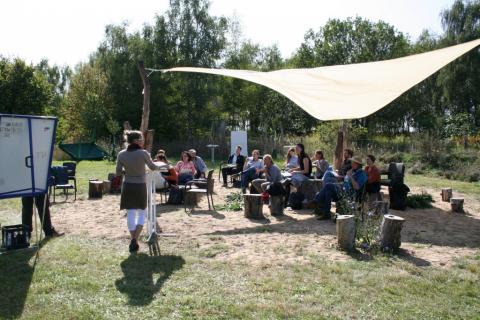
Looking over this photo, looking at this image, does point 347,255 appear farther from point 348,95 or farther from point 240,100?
point 240,100

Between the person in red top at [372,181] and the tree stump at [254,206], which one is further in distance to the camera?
the person in red top at [372,181]

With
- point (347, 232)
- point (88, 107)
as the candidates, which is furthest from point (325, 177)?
point (88, 107)

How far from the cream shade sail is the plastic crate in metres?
4.40

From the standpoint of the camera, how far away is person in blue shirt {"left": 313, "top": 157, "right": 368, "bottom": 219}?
22.9ft

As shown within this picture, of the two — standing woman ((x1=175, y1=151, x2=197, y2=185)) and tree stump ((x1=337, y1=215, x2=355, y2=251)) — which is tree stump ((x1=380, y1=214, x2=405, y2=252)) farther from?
standing woman ((x1=175, y1=151, x2=197, y2=185))

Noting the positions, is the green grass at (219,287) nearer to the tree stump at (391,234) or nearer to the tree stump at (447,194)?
the tree stump at (391,234)

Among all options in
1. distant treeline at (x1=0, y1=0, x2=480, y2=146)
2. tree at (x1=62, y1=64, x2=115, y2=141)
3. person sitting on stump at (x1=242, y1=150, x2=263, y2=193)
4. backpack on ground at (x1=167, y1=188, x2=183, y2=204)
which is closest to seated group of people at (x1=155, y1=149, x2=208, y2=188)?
backpack on ground at (x1=167, y1=188, x2=183, y2=204)

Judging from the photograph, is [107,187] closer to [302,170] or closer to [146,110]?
[146,110]

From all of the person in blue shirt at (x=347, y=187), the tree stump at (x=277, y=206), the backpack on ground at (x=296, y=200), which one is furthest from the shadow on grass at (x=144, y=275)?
the backpack on ground at (x=296, y=200)

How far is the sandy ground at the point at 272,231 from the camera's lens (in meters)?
5.16

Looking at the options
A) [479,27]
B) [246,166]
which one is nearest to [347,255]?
[246,166]

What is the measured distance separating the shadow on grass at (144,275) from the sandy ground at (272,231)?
596 mm

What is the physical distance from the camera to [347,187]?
7.07m

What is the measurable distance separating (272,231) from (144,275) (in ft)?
7.79
